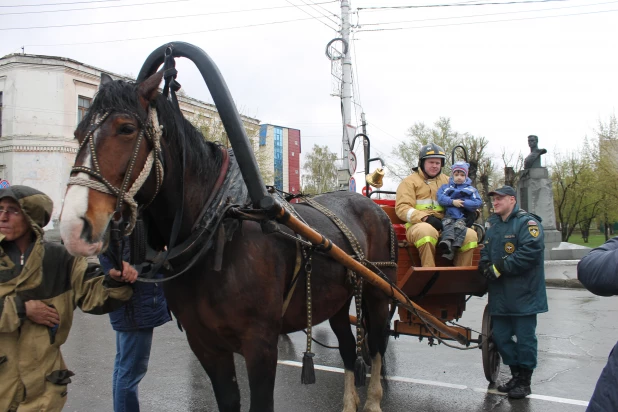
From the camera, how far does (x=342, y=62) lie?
589 inches

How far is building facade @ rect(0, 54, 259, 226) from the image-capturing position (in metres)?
24.7

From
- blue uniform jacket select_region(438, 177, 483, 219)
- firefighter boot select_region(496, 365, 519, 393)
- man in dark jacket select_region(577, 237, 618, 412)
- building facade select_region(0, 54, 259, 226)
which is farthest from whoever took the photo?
building facade select_region(0, 54, 259, 226)

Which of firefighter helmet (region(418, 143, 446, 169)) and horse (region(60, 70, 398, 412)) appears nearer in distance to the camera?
horse (region(60, 70, 398, 412))

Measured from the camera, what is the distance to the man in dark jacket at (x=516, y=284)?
438 centimetres

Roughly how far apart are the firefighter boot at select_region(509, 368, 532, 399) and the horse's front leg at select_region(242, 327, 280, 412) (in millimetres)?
2755

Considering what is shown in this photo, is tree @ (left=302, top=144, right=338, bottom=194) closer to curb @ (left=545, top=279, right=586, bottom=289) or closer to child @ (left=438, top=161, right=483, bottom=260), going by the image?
curb @ (left=545, top=279, right=586, bottom=289)

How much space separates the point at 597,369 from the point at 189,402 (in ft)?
14.0

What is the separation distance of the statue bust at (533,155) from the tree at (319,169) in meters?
38.7

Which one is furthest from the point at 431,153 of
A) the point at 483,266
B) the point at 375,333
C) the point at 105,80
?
the point at 105,80

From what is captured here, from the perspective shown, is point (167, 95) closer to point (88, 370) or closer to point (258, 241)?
point (258, 241)

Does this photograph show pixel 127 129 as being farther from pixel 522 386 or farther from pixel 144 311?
pixel 522 386

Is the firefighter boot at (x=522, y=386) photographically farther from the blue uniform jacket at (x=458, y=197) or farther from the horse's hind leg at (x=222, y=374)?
the horse's hind leg at (x=222, y=374)

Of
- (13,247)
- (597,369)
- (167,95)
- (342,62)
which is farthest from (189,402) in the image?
(342,62)

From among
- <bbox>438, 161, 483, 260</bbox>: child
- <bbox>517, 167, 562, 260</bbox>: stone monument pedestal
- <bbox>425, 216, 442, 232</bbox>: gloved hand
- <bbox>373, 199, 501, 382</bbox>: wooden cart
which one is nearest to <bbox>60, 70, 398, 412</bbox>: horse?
<bbox>373, 199, 501, 382</bbox>: wooden cart
